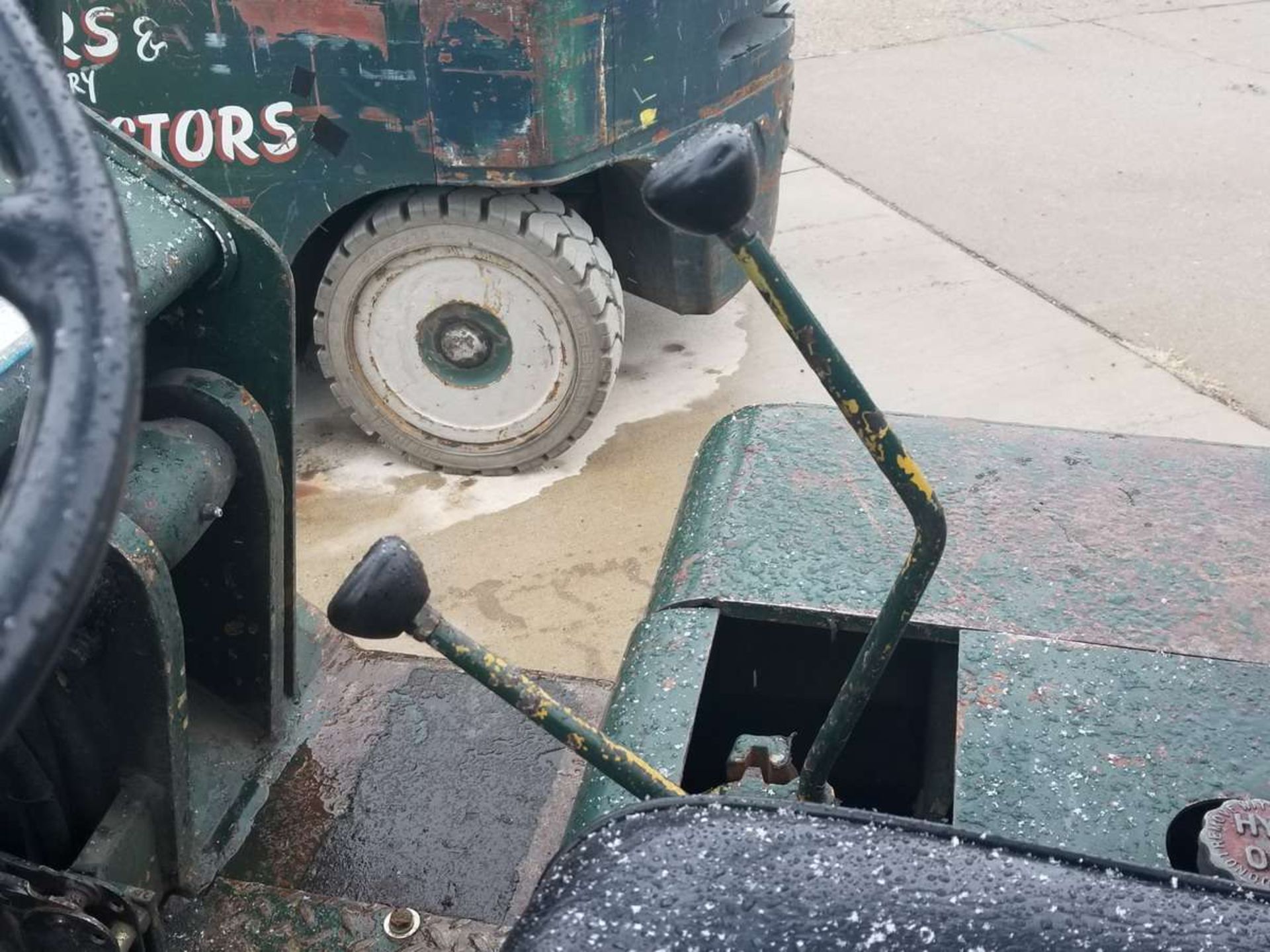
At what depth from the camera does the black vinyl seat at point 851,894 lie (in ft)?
2.65

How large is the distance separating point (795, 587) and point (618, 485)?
2.22 m

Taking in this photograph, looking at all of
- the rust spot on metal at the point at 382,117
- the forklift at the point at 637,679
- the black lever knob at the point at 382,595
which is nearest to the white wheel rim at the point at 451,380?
the rust spot on metal at the point at 382,117

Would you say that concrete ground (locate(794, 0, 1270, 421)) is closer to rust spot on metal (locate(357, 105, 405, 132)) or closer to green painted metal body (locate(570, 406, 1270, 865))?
rust spot on metal (locate(357, 105, 405, 132))

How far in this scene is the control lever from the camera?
1014 millimetres

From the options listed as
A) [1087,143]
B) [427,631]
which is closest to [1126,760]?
[427,631]

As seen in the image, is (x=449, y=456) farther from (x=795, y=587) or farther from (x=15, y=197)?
(x=15, y=197)

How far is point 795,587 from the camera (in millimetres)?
1544

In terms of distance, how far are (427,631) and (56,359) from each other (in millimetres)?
445

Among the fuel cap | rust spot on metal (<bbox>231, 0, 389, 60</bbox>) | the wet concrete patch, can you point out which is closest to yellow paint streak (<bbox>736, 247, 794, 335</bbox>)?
the fuel cap

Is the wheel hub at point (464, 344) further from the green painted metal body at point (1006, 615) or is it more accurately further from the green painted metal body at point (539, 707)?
the green painted metal body at point (539, 707)

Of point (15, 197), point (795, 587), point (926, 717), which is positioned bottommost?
point (926, 717)

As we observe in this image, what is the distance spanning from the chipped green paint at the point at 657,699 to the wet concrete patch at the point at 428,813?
51cm

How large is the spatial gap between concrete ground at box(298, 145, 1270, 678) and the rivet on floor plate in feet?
4.56

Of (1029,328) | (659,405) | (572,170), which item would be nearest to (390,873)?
(572,170)
